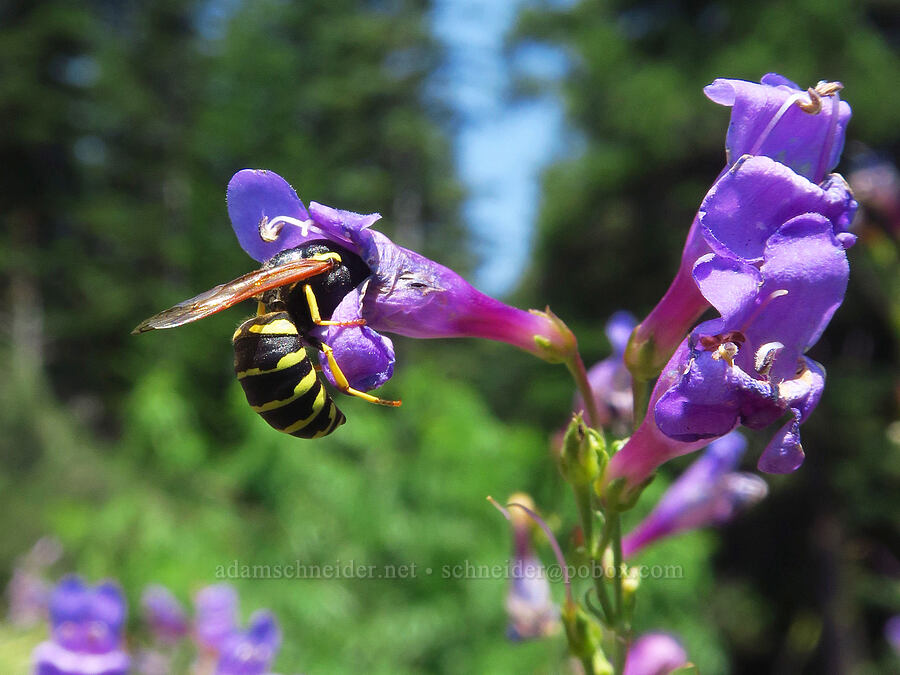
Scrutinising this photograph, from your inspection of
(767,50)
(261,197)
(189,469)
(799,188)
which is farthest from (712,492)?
(189,469)

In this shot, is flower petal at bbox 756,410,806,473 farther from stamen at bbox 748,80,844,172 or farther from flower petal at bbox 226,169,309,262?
Result: flower petal at bbox 226,169,309,262

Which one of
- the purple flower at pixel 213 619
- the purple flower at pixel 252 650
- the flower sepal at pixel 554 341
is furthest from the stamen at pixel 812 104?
the purple flower at pixel 213 619

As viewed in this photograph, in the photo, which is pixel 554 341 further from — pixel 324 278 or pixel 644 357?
pixel 324 278

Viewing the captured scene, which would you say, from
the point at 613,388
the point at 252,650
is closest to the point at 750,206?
the point at 613,388

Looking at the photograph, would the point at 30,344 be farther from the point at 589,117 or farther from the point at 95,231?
the point at 589,117

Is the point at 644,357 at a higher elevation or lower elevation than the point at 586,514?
higher

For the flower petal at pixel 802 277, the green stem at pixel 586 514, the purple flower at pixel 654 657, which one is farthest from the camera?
the purple flower at pixel 654 657

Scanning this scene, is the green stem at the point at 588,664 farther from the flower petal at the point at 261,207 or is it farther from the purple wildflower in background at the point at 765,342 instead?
the flower petal at the point at 261,207

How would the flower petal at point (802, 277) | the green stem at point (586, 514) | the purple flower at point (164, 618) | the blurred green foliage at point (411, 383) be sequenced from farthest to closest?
1. the blurred green foliage at point (411, 383)
2. the purple flower at point (164, 618)
3. the green stem at point (586, 514)
4. the flower petal at point (802, 277)
